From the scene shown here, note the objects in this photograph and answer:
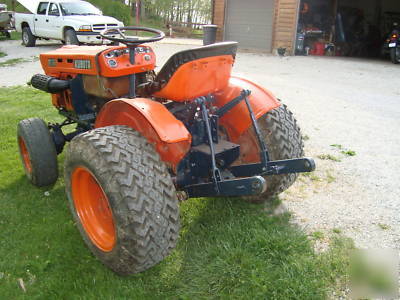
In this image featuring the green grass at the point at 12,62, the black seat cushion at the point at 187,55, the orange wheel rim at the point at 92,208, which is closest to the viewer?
the black seat cushion at the point at 187,55

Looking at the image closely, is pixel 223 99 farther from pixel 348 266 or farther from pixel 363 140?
pixel 363 140

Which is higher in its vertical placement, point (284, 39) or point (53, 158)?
point (284, 39)

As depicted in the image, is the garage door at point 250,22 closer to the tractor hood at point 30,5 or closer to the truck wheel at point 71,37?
the truck wheel at point 71,37

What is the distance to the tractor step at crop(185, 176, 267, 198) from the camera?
224 cm

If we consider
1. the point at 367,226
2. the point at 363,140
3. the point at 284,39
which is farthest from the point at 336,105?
the point at 284,39

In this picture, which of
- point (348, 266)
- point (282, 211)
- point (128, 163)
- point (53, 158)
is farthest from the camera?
point (53, 158)

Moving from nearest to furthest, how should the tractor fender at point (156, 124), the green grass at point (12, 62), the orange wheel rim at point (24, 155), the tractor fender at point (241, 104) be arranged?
the tractor fender at point (156, 124), the tractor fender at point (241, 104), the orange wheel rim at point (24, 155), the green grass at point (12, 62)

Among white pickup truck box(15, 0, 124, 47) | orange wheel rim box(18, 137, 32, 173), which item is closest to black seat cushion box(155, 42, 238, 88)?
orange wheel rim box(18, 137, 32, 173)

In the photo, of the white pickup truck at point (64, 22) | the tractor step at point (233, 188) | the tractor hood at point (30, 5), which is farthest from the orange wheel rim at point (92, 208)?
the tractor hood at point (30, 5)

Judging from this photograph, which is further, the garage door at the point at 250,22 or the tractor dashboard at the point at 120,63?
the garage door at the point at 250,22

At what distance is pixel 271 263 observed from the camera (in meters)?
2.57

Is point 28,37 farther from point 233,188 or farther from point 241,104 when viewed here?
point 233,188

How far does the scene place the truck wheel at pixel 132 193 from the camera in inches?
84.5

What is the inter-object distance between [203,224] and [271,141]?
851mm
